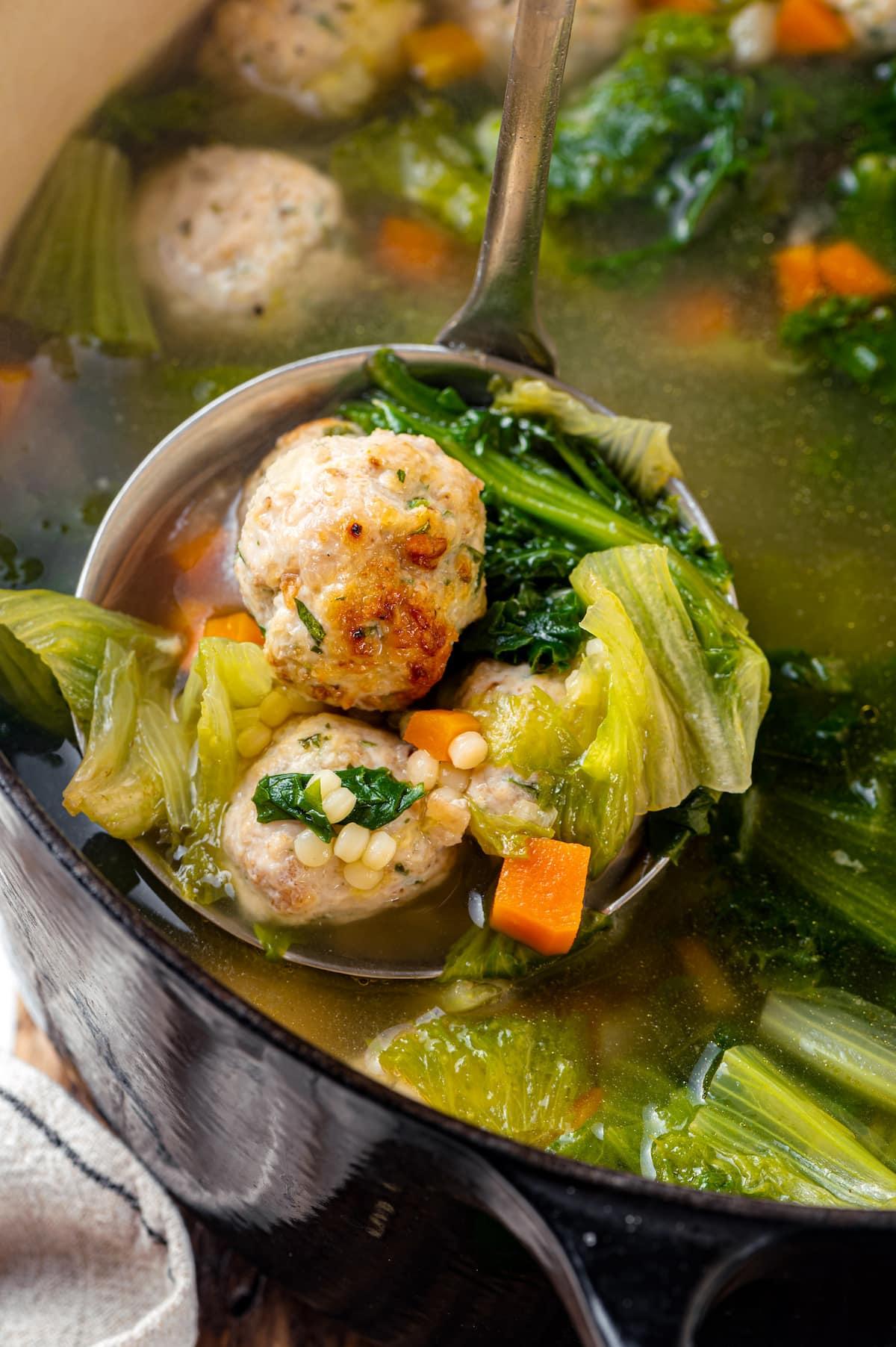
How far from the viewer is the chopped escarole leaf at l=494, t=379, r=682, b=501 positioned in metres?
2.00

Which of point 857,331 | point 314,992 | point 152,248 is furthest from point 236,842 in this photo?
point 857,331

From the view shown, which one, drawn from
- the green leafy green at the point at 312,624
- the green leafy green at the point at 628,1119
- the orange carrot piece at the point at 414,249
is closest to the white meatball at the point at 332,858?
the green leafy green at the point at 312,624

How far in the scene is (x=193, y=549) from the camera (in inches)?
79.2

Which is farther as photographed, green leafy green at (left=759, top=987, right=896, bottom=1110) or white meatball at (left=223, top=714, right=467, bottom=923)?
green leafy green at (left=759, top=987, right=896, bottom=1110)

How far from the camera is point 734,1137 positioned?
172 centimetres

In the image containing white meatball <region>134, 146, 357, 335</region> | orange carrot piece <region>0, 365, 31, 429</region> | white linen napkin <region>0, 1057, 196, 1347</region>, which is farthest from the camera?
white meatball <region>134, 146, 357, 335</region>

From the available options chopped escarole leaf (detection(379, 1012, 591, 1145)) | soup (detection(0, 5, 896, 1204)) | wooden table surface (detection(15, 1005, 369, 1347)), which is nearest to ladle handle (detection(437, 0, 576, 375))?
soup (detection(0, 5, 896, 1204))

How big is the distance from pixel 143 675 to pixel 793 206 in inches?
64.6

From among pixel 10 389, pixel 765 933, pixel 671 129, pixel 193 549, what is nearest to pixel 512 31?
pixel 671 129

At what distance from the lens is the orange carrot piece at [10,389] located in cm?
218

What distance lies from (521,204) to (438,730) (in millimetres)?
786

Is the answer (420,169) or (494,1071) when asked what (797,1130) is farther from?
(420,169)

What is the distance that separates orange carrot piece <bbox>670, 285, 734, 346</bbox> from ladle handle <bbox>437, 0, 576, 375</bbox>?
45cm

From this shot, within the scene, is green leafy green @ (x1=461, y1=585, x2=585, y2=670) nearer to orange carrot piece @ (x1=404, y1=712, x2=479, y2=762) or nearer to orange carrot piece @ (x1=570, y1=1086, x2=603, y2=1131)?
orange carrot piece @ (x1=404, y1=712, x2=479, y2=762)
